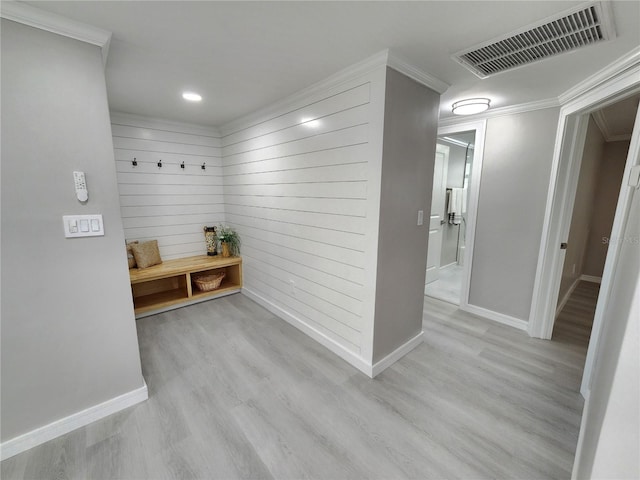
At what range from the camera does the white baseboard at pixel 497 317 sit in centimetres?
287

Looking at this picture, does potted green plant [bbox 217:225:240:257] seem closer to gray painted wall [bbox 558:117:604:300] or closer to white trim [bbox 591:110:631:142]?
gray painted wall [bbox 558:117:604:300]

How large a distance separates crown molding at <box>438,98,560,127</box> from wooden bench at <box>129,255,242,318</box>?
129 inches

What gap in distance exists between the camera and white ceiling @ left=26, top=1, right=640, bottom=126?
130 centimetres

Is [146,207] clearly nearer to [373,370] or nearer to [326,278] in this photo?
[326,278]

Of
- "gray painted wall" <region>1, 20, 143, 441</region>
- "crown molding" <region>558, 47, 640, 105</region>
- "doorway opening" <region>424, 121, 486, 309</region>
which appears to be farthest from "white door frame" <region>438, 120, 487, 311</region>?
"gray painted wall" <region>1, 20, 143, 441</region>

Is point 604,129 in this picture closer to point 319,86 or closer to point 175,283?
point 319,86

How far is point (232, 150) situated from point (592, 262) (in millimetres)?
6215

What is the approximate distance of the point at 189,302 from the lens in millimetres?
3482

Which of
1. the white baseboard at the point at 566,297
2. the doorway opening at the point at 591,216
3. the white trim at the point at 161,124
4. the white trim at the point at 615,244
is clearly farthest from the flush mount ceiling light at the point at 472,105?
the white trim at the point at 161,124

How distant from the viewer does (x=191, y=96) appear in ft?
8.39

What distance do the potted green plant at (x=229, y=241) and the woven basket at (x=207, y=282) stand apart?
0.36m

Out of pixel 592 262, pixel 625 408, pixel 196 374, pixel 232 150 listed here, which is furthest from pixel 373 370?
pixel 592 262

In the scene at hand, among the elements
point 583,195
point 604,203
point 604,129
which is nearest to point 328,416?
point 583,195

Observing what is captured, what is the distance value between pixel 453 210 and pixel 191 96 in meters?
4.46
